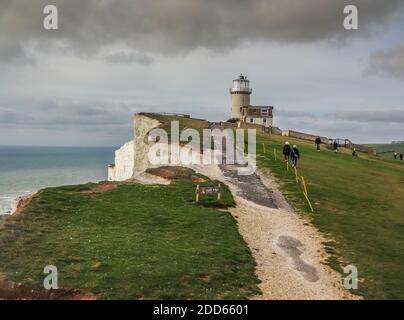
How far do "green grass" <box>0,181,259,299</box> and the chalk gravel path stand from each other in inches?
34.3

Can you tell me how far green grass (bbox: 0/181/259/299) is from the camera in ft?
59.5

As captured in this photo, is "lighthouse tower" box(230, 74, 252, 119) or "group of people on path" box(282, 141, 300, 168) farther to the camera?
"lighthouse tower" box(230, 74, 252, 119)

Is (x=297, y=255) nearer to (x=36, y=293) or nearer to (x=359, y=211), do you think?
(x=359, y=211)

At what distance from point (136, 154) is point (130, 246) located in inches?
1573

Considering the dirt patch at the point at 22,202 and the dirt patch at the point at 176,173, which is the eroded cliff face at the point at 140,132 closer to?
the dirt patch at the point at 176,173

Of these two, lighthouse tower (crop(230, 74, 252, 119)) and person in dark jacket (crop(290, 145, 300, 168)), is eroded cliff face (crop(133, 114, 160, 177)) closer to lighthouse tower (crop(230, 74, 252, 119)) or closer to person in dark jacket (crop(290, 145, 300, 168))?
person in dark jacket (crop(290, 145, 300, 168))

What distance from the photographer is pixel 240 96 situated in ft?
347

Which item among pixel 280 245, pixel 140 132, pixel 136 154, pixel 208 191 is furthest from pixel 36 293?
pixel 140 132

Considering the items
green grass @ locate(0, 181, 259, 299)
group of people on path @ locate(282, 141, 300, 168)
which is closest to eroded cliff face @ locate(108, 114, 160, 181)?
group of people on path @ locate(282, 141, 300, 168)

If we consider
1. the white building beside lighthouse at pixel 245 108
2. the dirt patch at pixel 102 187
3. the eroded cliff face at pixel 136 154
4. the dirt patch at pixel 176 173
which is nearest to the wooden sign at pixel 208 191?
the dirt patch at pixel 176 173

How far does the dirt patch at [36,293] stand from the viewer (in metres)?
17.0

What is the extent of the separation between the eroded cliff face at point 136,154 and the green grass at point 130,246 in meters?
21.5
